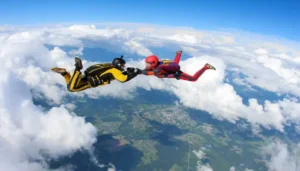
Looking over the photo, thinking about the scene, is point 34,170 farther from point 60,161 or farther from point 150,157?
point 150,157

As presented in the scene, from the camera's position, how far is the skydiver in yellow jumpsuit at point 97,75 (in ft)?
34.3

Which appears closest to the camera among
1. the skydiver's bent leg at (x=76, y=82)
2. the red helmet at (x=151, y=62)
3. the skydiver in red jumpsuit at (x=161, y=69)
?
the skydiver's bent leg at (x=76, y=82)

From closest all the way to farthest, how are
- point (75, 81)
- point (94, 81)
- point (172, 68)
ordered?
1. point (75, 81)
2. point (94, 81)
3. point (172, 68)

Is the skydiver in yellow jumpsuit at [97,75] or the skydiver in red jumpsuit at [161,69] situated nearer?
the skydiver in yellow jumpsuit at [97,75]

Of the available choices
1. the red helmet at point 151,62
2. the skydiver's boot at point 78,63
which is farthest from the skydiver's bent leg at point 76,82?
the red helmet at point 151,62

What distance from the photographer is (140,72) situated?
443 inches

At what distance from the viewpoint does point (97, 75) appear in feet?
35.9

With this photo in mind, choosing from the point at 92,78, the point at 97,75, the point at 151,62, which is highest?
the point at 151,62

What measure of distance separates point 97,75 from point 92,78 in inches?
12.0

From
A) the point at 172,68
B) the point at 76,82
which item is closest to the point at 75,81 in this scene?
the point at 76,82

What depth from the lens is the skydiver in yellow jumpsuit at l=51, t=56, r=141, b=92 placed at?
10445 mm

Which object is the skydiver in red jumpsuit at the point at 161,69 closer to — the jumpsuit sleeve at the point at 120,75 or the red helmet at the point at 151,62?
the red helmet at the point at 151,62

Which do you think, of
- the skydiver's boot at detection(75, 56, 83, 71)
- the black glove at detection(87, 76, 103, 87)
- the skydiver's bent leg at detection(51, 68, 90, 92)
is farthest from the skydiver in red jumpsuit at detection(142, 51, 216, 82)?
the skydiver's boot at detection(75, 56, 83, 71)

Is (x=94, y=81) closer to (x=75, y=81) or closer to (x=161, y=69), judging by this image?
(x=75, y=81)
